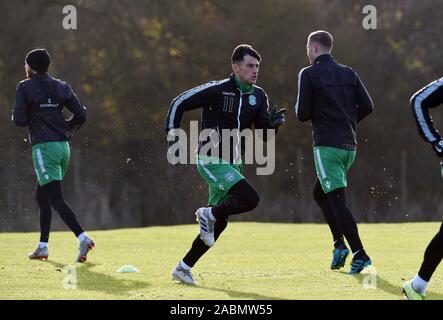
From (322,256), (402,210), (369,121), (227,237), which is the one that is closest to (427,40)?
(369,121)

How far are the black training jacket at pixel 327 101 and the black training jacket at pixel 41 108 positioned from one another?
3.03 m

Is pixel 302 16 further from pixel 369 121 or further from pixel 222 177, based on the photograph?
pixel 222 177

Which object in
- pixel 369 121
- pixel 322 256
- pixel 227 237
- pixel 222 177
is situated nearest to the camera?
pixel 222 177

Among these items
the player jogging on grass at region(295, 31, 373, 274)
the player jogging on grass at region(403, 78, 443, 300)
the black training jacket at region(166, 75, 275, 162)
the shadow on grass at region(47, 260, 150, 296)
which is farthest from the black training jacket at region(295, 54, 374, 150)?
the player jogging on grass at region(403, 78, 443, 300)

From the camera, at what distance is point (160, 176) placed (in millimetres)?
27609

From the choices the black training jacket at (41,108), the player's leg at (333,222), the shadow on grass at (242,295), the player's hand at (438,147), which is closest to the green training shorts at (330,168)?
the player's leg at (333,222)

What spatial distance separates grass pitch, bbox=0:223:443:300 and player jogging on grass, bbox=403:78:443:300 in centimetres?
37

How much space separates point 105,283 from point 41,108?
2.95m

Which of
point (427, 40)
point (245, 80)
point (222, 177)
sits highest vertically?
point (427, 40)

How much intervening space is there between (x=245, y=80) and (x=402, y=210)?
1814cm

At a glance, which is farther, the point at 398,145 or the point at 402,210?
the point at 398,145

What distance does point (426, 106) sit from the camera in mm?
7879

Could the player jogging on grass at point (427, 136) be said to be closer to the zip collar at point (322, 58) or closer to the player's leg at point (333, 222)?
the player's leg at point (333, 222)

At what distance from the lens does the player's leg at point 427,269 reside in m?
7.91
